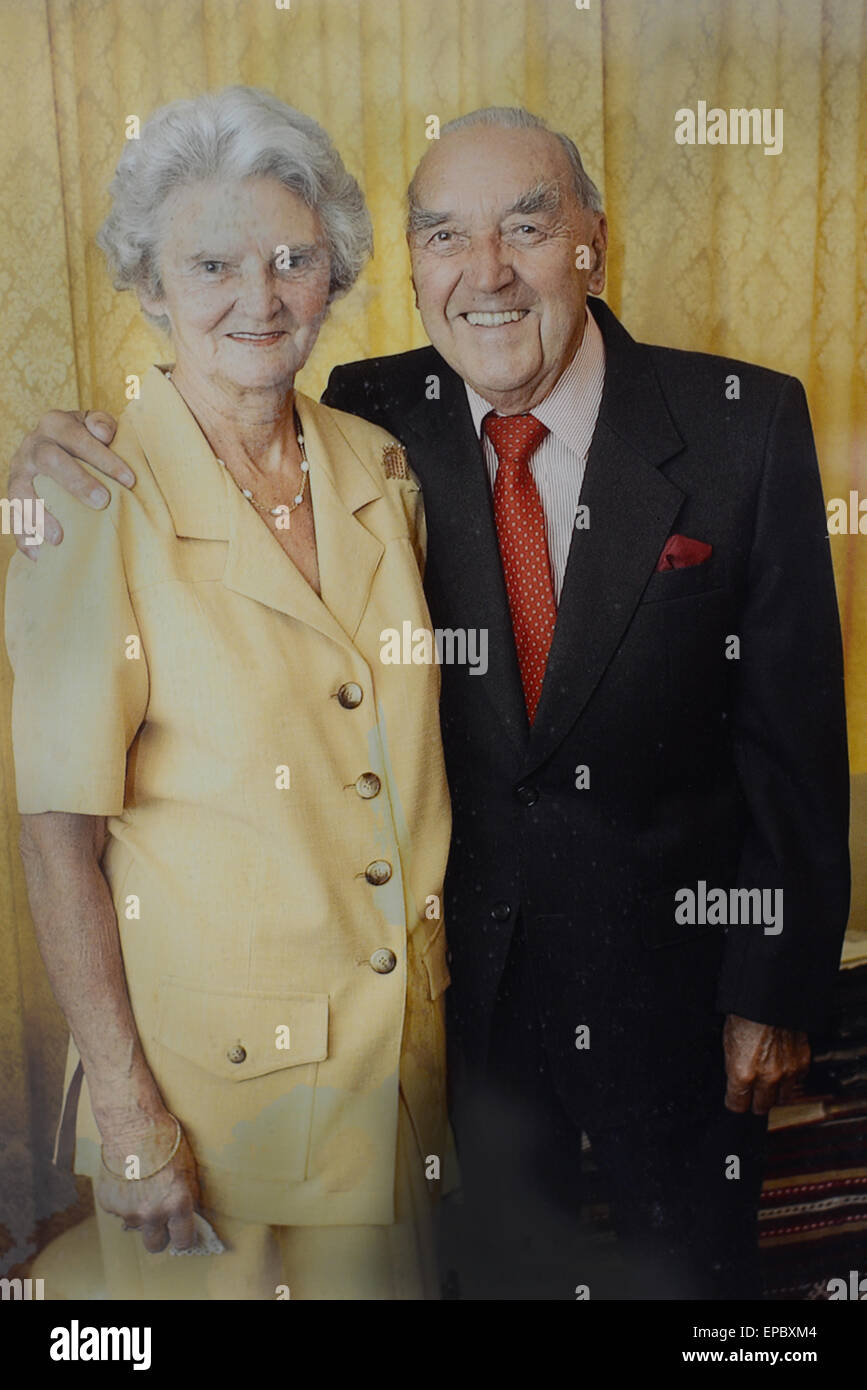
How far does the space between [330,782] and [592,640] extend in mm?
371

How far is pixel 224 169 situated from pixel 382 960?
95 centimetres

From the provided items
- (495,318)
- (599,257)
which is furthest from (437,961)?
(599,257)

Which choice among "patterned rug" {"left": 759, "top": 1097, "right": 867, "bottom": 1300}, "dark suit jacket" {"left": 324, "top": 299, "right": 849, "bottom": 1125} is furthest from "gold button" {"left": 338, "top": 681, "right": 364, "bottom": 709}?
"patterned rug" {"left": 759, "top": 1097, "right": 867, "bottom": 1300}

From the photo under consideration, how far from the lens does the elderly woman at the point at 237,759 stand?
1.49 m

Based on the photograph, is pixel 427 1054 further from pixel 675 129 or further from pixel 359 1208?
pixel 675 129

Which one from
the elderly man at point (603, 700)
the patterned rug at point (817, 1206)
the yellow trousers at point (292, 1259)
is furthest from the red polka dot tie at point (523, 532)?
the patterned rug at point (817, 1206)

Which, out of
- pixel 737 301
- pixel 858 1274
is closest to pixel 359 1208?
pixel 858 1274

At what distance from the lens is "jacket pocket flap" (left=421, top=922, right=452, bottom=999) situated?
1654mm

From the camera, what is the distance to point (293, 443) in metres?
1.59

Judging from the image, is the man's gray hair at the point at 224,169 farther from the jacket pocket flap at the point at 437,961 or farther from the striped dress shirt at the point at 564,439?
the jacket pocket flap at the point at 437,961

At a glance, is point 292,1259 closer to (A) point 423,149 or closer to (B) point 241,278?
(B) point 241,278

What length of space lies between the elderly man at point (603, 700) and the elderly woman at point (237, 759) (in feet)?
0.26

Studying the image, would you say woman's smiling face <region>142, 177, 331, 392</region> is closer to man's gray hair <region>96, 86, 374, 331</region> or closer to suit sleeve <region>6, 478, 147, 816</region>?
man's gray hair <region>96, 86, 374, 331</region>

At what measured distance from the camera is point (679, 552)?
1.61 m
